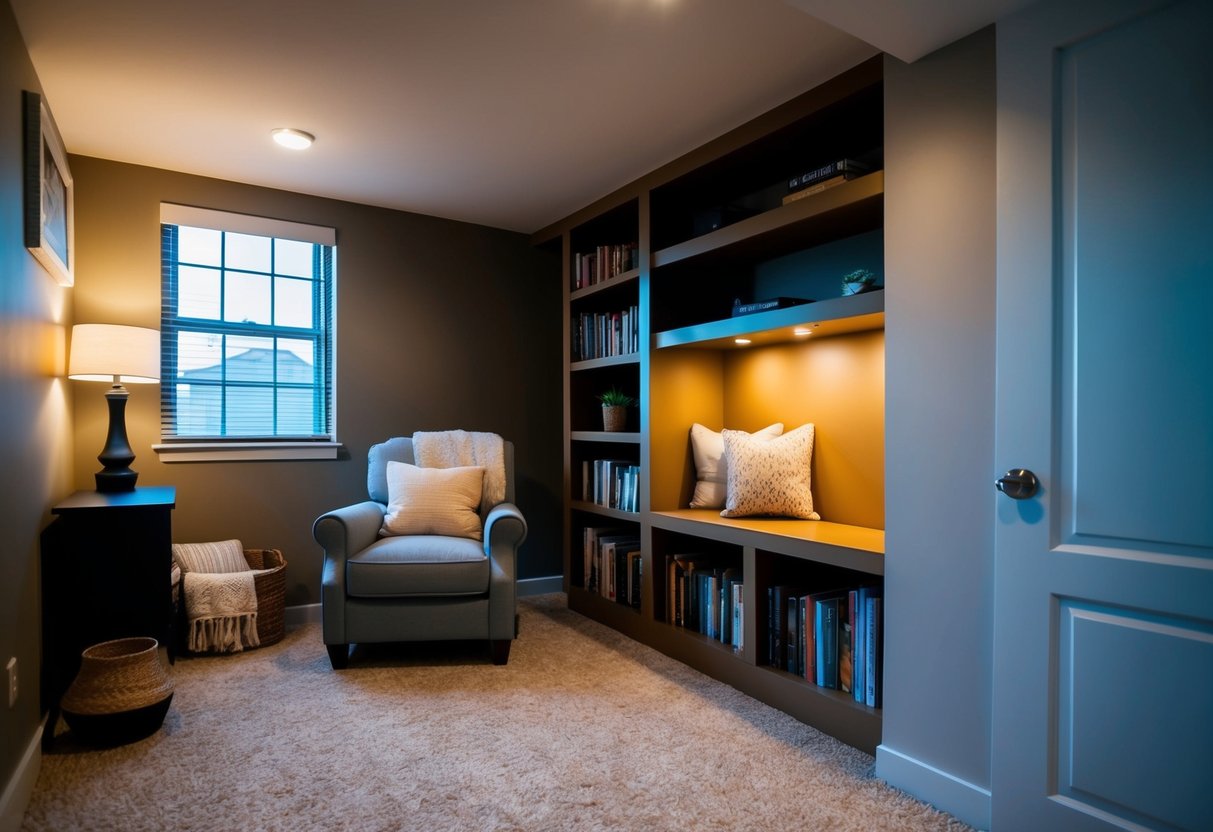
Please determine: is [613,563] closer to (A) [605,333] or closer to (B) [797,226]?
(A) [605,333]

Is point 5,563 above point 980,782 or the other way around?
above

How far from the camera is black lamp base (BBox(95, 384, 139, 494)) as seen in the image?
2885 millimetres

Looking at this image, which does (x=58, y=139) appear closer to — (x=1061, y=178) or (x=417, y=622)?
(x=417, y=622)

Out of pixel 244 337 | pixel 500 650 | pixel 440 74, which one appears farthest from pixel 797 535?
pixel 244 337

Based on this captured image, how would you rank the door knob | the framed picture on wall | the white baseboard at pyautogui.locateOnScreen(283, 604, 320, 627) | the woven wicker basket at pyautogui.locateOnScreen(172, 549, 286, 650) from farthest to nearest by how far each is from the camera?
the white baseboard at pyautogui.locateOnScreen(283, 604, 320, 627), the woven wicker basket at pyautogui.locateOnScreen(172, 549, 286, 650), the framed picture on wall, the door knob

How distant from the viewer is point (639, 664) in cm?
A: 303

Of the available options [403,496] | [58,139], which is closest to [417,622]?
[403,496]

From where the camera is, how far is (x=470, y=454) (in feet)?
11.9

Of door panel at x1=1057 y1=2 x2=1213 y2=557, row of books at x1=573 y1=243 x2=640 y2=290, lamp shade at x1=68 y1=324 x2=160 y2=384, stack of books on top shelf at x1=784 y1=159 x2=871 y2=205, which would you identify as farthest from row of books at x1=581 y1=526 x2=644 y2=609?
lamp shade at x1=68 y1=324 x2=160 y2=384

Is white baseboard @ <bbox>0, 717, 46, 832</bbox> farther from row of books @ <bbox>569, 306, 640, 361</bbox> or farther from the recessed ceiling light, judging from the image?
row of books @ <bbox>569, 306, 640, 361</bbox>

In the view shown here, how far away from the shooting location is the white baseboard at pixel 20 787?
169cm

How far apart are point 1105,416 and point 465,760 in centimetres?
196

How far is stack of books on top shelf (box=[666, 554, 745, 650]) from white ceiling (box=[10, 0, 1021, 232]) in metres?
1.85

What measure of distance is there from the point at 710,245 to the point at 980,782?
2080mm
